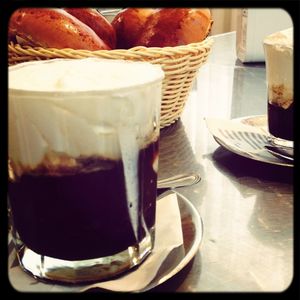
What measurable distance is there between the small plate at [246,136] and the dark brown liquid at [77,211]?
10.4 inches

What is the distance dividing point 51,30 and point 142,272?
1.24 ft

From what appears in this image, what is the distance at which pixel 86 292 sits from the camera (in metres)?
0.36

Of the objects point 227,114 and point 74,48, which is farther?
point 227,114

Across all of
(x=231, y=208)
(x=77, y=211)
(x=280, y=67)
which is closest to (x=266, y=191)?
(x=231, y=208)

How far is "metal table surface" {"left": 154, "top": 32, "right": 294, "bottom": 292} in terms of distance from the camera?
40 centimetres

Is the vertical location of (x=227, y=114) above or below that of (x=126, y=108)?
below

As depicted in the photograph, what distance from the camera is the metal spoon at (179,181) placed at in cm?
57

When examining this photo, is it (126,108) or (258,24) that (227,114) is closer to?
(126,108)

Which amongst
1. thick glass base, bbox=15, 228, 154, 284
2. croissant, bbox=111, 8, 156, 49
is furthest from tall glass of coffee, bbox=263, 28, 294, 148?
thick glass base, bbox=15, 228, 154, 284

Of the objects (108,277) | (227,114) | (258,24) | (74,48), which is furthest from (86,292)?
(258,24)

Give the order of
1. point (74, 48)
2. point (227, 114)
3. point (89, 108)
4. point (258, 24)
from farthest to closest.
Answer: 1. point (258, 24)
2. point (227, 114)
3. point (74, 48)
4. point (89, 108)

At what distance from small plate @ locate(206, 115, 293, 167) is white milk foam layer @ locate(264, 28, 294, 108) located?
61 mm

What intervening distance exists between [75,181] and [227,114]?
53cm

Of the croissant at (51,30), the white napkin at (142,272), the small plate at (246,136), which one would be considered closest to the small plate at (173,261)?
the white napkin at (142,272)
